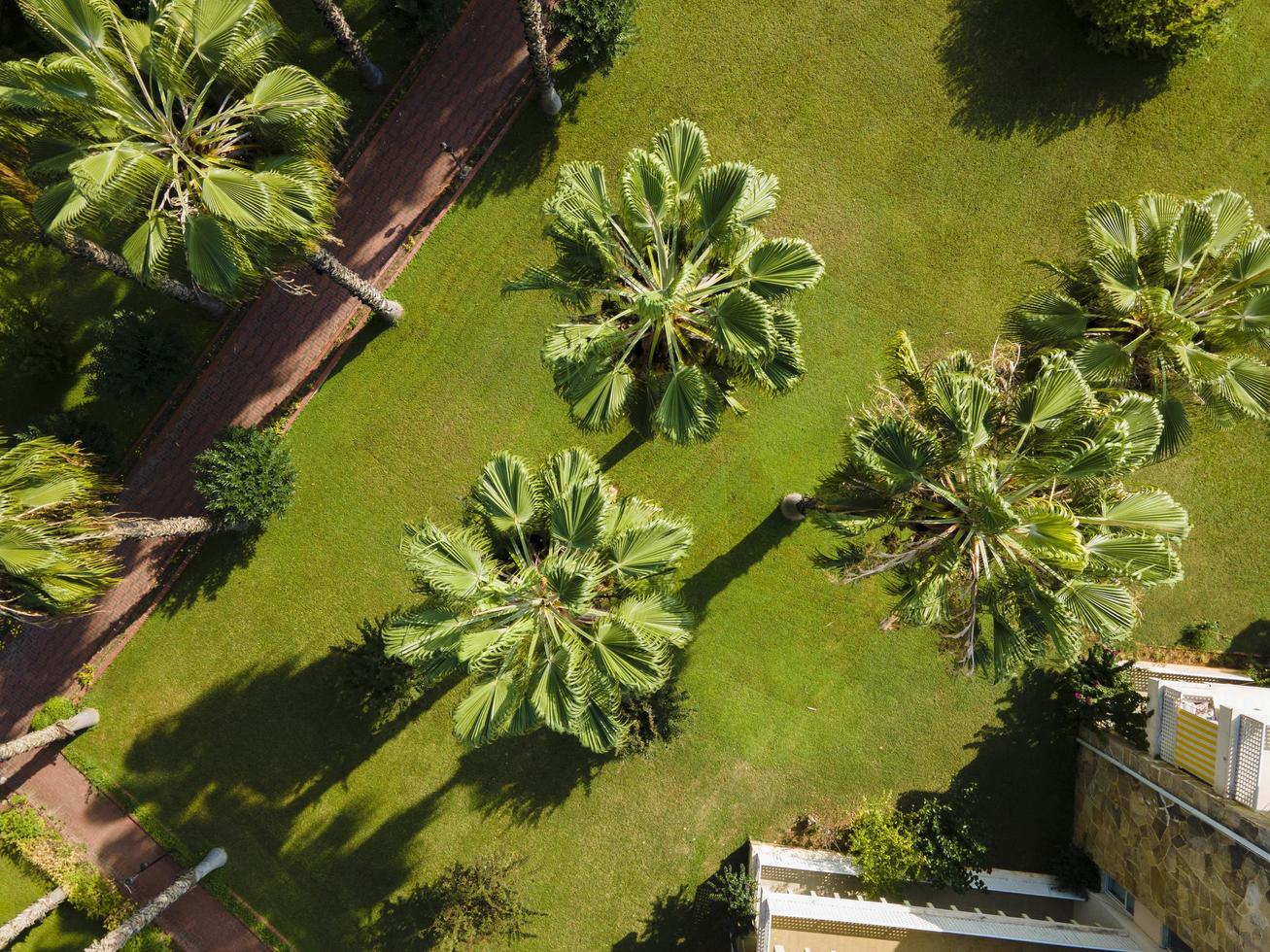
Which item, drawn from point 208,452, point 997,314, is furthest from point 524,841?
point 997,314

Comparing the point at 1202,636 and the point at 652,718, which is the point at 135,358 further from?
the point at 1202,636

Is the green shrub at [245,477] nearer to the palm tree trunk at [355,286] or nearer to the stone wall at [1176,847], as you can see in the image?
the palm tree trunk at [355,286]

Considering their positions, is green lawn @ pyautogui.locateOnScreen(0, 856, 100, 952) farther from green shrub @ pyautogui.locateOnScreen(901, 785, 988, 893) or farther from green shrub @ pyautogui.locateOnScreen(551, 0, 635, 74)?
green shrub @ pyautogui.locateOnScreen(551, 0, 635, 74)

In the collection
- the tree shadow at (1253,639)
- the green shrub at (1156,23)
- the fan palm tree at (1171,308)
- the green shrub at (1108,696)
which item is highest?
the green shrub at (1156,23)

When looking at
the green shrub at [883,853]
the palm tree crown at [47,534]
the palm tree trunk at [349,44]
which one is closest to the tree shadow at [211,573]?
the palm tree crown at [47,534]

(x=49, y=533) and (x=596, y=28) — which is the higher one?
(x=596, y=28)

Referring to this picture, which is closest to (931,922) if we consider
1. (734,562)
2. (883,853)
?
(883,853)

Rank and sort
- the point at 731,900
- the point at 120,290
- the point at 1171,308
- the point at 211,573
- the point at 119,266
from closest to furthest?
the point at 1171,308 → the point at 119,266 → the point at 731,900 → the point at 211,573 → the point at 120,290

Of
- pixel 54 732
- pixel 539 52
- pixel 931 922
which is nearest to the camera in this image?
pixel 931 922
